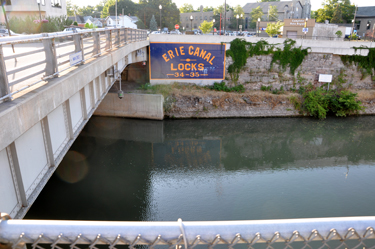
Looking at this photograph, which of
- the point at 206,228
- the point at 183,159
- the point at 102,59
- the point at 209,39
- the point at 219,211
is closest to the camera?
the point at 206,228

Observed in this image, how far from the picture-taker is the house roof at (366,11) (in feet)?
213

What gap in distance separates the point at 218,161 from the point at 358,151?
405 inches

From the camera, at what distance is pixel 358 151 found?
1977cm

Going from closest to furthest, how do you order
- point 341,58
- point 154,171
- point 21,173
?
point 21,173, point 154,171, point 341,58

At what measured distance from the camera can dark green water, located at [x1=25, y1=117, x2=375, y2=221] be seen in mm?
12281

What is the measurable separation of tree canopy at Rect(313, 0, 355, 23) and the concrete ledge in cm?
5974

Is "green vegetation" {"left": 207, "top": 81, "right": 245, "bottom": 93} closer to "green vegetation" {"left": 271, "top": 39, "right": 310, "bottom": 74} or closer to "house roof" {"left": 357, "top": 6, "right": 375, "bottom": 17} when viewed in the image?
"green vegetation" {"left": 271, "top": 39, "right": 310, "bottom": 74}

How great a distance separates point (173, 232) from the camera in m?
1.66

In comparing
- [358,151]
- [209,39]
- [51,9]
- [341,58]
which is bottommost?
[358,151]

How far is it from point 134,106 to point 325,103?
684 inches

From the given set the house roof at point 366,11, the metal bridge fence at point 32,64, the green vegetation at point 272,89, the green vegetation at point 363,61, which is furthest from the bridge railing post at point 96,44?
the house roof at point 366,11

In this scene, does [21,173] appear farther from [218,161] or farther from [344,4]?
[344,4]

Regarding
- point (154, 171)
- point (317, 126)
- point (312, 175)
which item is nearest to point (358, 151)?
point (317, 126)

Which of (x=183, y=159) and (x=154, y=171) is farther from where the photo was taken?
(x=183, y=159)
